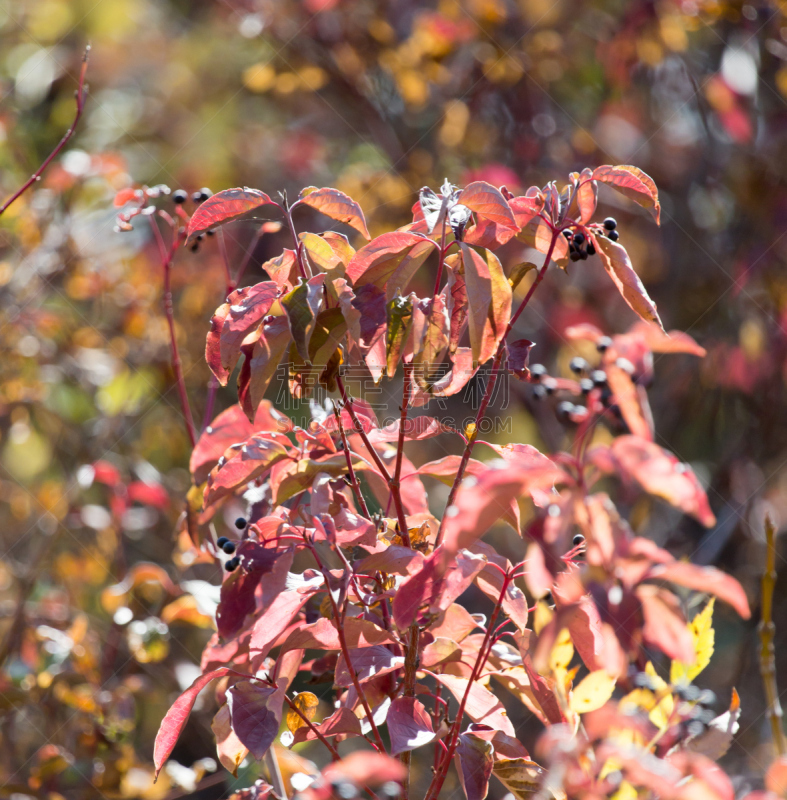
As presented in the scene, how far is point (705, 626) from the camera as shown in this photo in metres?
0.92

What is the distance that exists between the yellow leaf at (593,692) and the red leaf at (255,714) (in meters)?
0.35

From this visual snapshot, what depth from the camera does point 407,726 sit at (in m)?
0.77

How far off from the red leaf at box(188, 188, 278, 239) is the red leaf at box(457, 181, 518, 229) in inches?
8.9

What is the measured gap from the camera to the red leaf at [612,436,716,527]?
613 millimetres

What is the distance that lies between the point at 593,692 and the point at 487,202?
57 centimetres

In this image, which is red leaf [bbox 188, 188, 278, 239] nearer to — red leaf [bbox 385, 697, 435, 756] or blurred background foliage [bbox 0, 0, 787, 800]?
red leaf [bbox 385, 697, 435, 756]

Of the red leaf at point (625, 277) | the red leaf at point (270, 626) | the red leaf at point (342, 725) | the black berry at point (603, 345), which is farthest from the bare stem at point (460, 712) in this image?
the black berry at point (603, 345)

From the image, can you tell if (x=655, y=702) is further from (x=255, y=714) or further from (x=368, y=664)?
(x=255, y=714)

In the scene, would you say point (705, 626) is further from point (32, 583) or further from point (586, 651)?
point (32, 583)

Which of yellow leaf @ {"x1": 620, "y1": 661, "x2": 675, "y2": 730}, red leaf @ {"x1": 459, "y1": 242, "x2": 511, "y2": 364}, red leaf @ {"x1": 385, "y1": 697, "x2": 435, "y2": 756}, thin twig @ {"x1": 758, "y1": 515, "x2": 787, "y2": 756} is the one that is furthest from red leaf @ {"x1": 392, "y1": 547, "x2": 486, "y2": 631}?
thin twig @ {"x1": 758, "y1": 515, "x2": 787, "y2": 756}

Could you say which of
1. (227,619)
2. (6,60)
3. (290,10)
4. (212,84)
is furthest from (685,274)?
(6,60)

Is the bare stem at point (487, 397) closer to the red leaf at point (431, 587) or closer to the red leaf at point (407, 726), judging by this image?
the red leaf at point (431, 587)

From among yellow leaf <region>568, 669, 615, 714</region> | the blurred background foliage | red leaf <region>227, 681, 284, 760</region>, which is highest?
red leaf <region>227, 681, 284, 760</region>

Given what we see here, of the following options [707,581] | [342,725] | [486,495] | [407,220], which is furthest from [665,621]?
[407,220]
